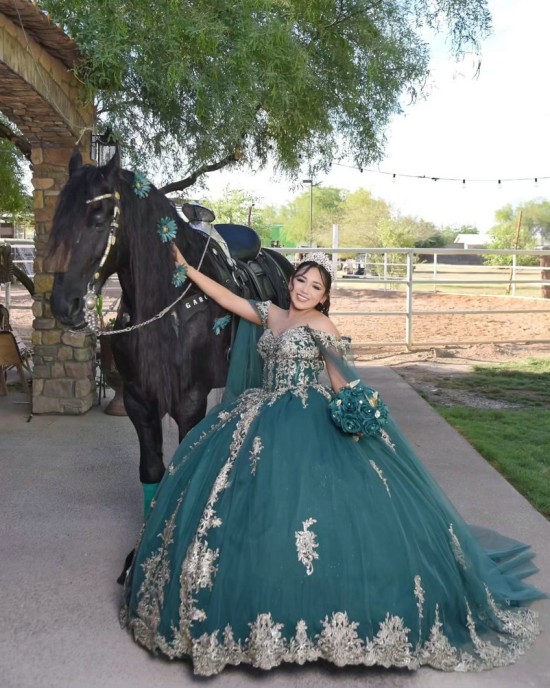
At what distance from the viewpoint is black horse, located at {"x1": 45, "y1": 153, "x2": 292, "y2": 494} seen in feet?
9.30

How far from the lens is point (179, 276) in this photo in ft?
10.5

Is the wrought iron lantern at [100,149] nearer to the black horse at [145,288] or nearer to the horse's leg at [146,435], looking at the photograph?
the black horse at [145,288]

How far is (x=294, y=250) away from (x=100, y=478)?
6.09 metres

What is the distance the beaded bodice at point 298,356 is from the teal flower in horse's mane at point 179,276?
0.52 meters

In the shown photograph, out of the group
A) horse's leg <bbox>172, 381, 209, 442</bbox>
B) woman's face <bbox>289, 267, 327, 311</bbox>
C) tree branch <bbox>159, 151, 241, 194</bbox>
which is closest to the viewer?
woman's face <bbox>289, 267, 327, 311</bbox>

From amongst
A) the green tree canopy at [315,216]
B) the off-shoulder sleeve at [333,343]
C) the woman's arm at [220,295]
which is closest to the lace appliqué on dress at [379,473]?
the off-shoulder sleeve at [333,343]

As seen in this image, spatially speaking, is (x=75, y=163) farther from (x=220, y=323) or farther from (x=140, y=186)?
(x=220, y=323)

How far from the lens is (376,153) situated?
8.21 metres

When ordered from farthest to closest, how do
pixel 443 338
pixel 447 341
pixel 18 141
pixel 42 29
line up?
pixel 443 338
pixel 447 341
pixel 18 141
pixel 42 29

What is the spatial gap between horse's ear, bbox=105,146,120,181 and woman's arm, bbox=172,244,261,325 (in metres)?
0.43

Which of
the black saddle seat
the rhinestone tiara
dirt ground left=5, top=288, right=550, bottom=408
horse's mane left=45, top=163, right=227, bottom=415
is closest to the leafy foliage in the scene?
dirt ground left=5, top=288, right=550, bottom=408

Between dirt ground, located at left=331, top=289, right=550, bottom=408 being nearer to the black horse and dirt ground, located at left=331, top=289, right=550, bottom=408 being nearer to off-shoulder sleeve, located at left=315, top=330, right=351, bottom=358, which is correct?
the black horse

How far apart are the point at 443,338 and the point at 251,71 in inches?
308

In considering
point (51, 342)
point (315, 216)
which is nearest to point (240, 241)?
point (51, 342)
